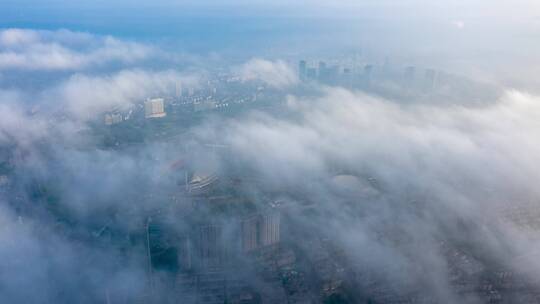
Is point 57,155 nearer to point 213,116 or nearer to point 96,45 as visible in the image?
point 213,116

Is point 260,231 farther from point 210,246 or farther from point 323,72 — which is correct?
point 323,72

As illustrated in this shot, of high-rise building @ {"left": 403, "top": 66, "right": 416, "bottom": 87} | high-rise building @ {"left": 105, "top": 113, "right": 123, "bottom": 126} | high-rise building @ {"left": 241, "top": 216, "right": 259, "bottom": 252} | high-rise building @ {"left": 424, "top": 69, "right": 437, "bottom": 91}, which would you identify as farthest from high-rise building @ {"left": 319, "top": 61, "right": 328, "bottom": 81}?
high-rise building @ {"left": 241, "top": 216, "right": 259, "bottom": 252}

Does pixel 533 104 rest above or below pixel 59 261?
above

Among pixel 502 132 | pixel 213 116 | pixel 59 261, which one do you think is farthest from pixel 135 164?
pixel 502 132

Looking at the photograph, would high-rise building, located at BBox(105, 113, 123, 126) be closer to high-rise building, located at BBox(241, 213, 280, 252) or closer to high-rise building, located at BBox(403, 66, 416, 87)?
high-rise building, located at BBox(241, 213, 280, 252)

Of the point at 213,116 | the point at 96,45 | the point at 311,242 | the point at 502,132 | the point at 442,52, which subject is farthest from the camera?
the point at 96,45

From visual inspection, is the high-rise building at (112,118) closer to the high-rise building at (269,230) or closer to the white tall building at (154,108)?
the white tall building at (154,108)

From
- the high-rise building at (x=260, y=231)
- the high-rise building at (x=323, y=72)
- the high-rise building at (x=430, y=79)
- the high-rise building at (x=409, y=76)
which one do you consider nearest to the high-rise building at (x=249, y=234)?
the high-rise building at (x=260, y=231)

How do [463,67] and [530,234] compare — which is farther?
[463,67]
